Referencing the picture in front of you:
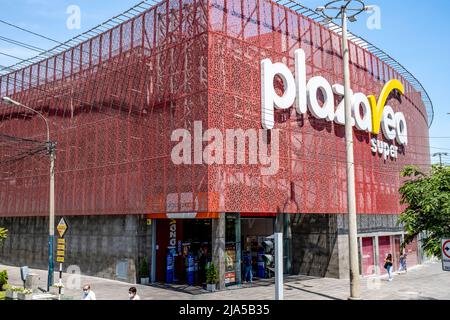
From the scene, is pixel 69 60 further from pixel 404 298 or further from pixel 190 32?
pixel 404 298

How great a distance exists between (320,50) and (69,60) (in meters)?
18.1

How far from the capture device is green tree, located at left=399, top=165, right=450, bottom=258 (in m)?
17.4

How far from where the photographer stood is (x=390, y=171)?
36312mm

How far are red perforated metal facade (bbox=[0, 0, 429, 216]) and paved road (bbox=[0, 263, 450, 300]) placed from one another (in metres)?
4.22

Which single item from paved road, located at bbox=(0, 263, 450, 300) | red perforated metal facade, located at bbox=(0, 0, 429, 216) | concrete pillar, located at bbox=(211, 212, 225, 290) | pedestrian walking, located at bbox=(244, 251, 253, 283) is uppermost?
red perforated metal facade, located at bbox=(0, 0, 429, 216)

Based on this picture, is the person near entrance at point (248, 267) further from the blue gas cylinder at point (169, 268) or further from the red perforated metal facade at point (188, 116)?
the blue gas cylinder at point (169, 268)

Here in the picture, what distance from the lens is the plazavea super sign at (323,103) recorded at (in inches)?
971

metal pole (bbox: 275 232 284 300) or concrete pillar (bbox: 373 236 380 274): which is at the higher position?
metal pole (bbox: 275 232 284 300)

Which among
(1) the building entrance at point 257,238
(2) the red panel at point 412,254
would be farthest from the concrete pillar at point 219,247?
(2) the red panel at point 412,254

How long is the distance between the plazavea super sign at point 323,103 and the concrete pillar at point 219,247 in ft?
19.1

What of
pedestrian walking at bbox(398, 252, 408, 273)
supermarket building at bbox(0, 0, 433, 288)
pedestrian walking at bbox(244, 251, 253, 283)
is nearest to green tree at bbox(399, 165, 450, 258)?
supermarket building at bbox(0, 0, 433, 288)

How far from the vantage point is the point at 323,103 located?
94.6ft

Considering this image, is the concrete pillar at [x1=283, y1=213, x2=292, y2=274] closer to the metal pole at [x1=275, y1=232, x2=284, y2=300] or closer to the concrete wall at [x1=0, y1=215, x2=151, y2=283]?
the concrete wall at [x1=0, y1=215, x2=151, y2=283]

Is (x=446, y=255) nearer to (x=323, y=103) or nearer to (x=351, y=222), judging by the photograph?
(x=351, y=222)
